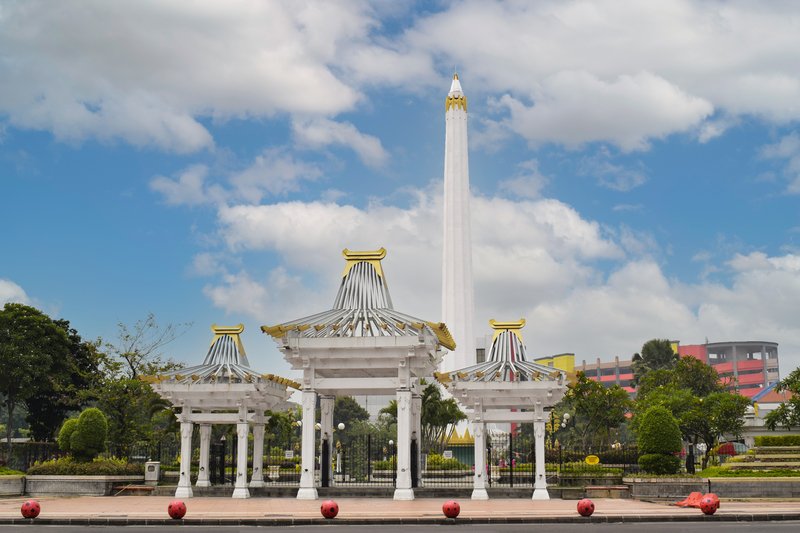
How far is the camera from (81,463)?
1375 inches

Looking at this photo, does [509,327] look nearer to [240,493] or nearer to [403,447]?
[403,447]

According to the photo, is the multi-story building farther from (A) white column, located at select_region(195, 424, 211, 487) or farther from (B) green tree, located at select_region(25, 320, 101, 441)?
(A) white column, located at select_region(195, 424, 211, 487)

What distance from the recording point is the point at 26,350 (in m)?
54.1

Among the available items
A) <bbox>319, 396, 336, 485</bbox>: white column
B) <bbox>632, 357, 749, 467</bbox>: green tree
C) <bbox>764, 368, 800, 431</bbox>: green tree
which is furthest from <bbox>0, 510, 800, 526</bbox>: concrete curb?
<bbox>764, 368, 800, 431</bbox>: green tree

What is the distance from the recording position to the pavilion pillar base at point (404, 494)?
30.5m

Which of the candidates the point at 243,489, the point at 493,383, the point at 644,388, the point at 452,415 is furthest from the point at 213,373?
the point at 644,388

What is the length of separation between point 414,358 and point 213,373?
337 inches

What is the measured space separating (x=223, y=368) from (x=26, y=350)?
26844mm

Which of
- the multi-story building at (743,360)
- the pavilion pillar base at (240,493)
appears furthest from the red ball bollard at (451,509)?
the multi-story building at (743,360)

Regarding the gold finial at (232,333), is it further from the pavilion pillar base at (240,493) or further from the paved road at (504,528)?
the paved road at (504,528)

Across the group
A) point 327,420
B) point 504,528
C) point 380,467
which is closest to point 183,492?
point 327,420

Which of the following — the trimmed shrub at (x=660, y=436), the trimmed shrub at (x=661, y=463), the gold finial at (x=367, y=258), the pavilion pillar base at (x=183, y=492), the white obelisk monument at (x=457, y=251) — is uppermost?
the white obelisk monument at (x=457, y=251)

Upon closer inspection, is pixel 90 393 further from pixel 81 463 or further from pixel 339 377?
pixel 339 377

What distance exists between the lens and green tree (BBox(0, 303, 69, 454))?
176 ft
